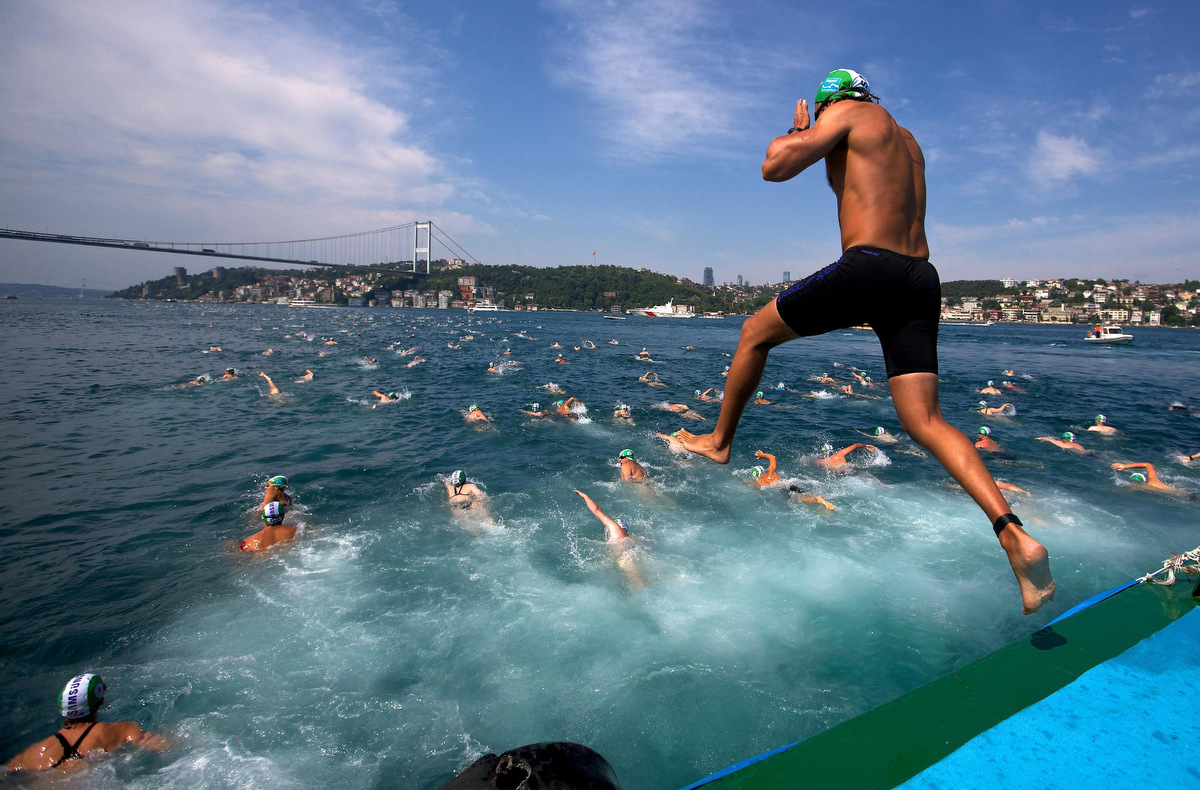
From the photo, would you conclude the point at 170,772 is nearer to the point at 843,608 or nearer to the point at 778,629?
the point at 778,629

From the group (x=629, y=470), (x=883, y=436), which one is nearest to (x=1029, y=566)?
(x=629, y=470)

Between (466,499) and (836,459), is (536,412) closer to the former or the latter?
(466,499)

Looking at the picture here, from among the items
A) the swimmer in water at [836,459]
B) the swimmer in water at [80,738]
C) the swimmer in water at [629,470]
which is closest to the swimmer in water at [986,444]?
the swimmer in water at [836,459]

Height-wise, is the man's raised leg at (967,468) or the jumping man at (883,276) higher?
the jumping man at (883,276)

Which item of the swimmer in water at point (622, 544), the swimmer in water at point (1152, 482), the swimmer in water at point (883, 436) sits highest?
the swimmer in water at point (1152, 482)

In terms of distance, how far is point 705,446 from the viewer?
120 inches

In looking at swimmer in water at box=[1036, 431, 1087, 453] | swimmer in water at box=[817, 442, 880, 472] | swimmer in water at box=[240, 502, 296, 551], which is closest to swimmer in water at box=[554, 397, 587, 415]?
swimmer in water at box=[817, 442, 880, 472]

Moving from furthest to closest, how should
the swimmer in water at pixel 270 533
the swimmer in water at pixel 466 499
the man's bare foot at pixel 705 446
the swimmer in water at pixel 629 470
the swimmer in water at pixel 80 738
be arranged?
the swimmer in water at pixel 629 470 < the swimmer in water at pixel 466 499 < the swimmer in water at pixel 270 533 < the swimmer in water at pixel 80 738 < the man's bare foot at pixel 705 446

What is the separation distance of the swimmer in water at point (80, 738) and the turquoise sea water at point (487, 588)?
0.13m

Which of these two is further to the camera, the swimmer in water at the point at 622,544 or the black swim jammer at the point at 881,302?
the swimmer in water at the point at 622,544

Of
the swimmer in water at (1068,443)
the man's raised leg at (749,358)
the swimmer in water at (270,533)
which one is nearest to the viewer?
the man's raised leg at (749,358)

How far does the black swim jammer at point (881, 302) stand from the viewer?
2201 mm

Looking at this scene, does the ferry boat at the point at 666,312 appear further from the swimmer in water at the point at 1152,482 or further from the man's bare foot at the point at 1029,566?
the man's bare foot at the point at 1029,566

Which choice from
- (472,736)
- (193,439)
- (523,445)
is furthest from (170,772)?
(193,439)
